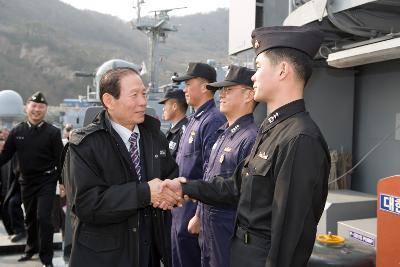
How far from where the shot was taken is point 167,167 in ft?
8.07

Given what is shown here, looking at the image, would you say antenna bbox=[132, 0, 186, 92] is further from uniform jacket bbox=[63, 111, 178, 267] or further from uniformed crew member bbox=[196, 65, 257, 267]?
uniform jacket bbox=[63, 111, 178, 267]

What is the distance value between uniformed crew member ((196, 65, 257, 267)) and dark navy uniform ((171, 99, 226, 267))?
0.44 m

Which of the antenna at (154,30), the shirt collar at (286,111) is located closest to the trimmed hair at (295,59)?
the shirt collar at (286,111)

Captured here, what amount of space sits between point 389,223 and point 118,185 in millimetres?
1413

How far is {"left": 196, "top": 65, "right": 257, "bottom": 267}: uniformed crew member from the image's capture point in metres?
2.84

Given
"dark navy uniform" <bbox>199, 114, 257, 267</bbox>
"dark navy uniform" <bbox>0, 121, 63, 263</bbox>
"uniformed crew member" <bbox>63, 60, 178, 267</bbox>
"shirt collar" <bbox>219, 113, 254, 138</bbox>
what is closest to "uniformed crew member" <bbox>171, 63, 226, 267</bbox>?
"dark navy uniform" <bbox>199, 114, 257, 267</bbox>

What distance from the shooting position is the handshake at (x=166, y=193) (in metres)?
2.09

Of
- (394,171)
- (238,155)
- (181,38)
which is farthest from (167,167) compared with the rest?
(181,38)

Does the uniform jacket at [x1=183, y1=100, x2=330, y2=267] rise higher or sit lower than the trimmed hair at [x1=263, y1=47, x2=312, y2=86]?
lower

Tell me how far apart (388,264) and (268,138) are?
1.04m

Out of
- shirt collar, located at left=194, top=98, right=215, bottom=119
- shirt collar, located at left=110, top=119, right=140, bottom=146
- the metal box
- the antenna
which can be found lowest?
the metal box

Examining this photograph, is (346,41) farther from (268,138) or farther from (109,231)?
(109,231)

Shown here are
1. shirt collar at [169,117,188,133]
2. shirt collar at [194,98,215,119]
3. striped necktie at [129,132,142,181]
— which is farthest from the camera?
shirt collar at [169,117,188,133]

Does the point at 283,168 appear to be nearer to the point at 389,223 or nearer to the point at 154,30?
the point at 389,223
